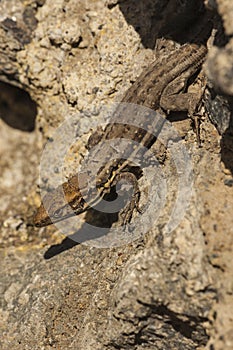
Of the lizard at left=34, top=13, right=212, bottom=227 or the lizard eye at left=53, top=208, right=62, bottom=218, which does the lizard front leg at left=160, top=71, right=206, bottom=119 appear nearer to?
the lizard at left=34, top=13, right=212, bottom=227

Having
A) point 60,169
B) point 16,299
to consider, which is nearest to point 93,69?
point 60,169

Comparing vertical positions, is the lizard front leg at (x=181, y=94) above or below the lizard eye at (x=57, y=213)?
above

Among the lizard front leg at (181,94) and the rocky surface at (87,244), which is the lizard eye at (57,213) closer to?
the rocky surface at (87,244)

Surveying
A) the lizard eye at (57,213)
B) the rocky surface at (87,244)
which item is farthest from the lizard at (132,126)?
the rocky surface at (87,244)

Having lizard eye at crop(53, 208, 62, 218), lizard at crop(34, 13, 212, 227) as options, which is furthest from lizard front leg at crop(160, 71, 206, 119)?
lizard eye at crop(53, 208, 62, 218)

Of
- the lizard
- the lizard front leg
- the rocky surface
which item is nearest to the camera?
the rocky surface

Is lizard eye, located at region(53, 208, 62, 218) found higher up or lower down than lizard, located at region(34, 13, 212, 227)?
lower down
